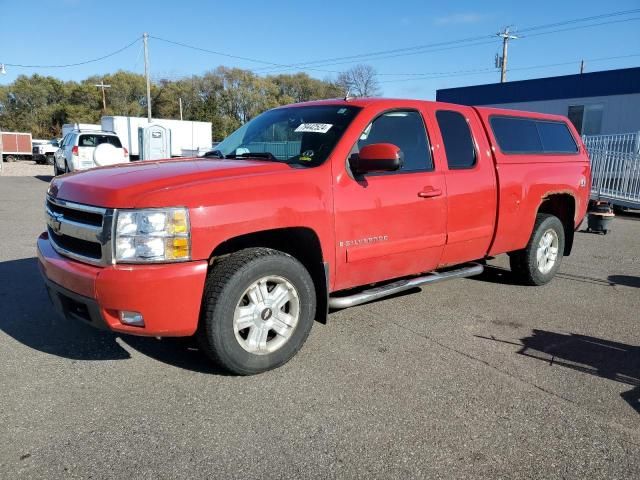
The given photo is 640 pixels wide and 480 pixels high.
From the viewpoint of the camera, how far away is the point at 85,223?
128 inches

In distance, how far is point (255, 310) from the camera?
3447 mm

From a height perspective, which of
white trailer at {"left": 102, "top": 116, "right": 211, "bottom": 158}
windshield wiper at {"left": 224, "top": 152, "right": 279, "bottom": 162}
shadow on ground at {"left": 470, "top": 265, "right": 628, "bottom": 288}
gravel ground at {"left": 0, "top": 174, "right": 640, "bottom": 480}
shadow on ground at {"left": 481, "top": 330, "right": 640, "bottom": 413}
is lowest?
gravel ground at {"left": 0, "top": 174, "right": 640, "bottom": 480}

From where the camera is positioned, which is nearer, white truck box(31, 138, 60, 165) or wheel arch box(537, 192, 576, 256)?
wheel arch box(537, 192, 576, 256)

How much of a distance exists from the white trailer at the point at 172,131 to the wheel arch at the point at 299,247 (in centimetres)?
2791

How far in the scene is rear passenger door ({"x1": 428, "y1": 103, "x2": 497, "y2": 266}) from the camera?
4.59 m

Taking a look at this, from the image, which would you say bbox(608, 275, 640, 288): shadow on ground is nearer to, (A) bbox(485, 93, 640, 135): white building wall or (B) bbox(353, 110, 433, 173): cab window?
(B) bbox(353, 110, 433, 173): cab window

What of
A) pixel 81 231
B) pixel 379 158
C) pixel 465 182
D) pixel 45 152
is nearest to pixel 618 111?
pixel 465 182

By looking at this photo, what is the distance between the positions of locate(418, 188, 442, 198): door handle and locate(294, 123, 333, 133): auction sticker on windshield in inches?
36.6

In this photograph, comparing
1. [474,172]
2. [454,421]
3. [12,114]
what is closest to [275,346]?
[454,421]

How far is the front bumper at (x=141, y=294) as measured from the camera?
301cm

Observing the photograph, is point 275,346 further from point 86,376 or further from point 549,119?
point 549,119

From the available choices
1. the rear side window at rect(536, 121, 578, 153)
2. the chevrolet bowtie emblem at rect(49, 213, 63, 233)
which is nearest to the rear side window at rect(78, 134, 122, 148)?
the rear side window at rect(536, 121, 578, 153)

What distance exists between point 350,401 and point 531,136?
12.7 feet

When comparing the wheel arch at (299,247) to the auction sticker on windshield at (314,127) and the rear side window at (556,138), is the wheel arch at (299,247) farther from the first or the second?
the rear side window at (556,138)
